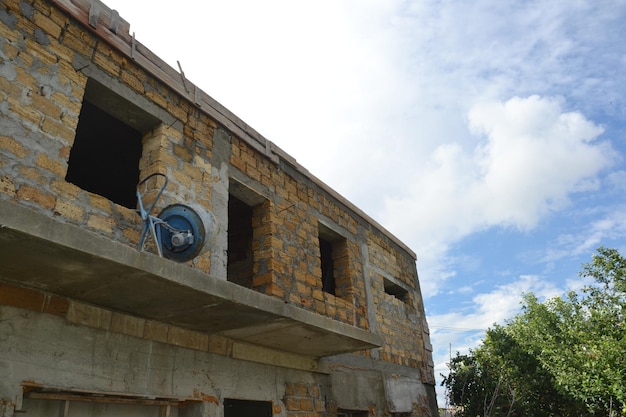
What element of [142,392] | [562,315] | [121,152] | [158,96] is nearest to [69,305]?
[142,392]

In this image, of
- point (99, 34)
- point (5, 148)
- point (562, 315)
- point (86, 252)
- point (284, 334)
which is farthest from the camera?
point (562, 315)

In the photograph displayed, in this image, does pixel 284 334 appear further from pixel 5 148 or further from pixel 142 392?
pixel 5 148

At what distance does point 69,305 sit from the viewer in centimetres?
362

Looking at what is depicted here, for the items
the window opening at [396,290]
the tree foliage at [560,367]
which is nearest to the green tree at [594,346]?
the tree foliage at [560,367]

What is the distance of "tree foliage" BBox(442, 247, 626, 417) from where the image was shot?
9984 millimetres

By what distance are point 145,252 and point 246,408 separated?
259 centimetres

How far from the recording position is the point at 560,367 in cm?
1104

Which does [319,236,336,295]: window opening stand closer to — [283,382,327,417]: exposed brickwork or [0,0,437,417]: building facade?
[0,0,437,417]: building facade

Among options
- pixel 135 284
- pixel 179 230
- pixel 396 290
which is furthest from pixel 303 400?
pixel 396 290

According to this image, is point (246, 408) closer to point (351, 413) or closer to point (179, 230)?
point (179, 230)

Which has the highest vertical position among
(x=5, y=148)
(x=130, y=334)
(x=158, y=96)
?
(x=158, y=96)

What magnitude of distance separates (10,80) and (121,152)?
2579mm

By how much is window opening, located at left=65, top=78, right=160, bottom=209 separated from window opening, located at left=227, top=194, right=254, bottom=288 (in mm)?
1525

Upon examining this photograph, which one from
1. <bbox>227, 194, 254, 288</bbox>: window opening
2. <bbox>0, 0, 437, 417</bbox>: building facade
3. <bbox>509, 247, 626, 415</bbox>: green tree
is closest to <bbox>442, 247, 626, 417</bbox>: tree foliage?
<bbox>509, 247, 626, 415</bbox>: green tree
